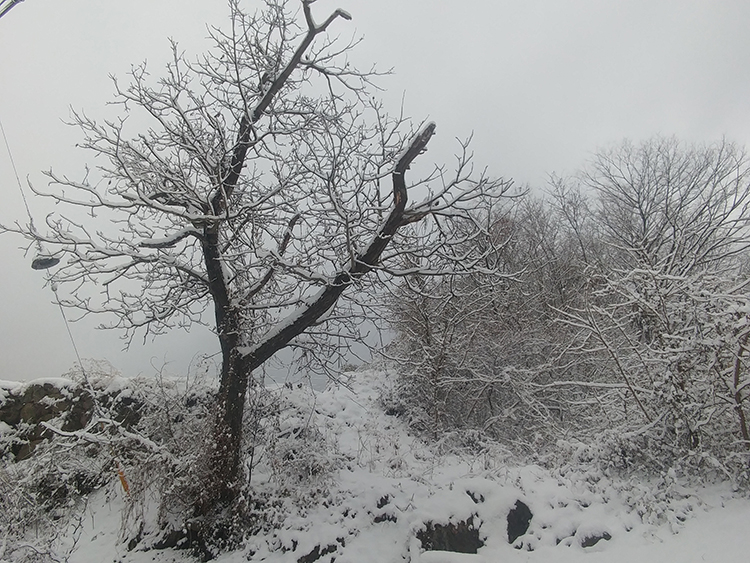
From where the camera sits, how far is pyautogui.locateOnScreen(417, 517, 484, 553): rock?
507 centimetres

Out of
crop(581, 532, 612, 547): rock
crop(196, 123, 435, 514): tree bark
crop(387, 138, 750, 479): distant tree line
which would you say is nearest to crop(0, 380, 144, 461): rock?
crop(196, 123, 435, 514): tree bark

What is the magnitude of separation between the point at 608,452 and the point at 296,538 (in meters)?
4.63

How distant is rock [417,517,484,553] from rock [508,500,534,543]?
1.40ft

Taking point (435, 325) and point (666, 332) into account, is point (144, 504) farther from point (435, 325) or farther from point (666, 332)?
point (666, 332)

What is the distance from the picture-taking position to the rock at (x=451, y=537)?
200 inches

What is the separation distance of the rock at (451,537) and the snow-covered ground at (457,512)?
0.23 feet

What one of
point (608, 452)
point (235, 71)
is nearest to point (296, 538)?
point (608, 452)

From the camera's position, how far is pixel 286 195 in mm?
6668

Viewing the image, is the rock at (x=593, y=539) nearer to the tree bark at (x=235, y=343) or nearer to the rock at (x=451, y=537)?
the rock at (x=451, y=537)

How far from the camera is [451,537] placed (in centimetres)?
516

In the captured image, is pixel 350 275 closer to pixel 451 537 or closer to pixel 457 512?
pixel 457 512

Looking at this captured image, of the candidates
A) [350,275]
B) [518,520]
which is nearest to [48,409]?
[350,275]

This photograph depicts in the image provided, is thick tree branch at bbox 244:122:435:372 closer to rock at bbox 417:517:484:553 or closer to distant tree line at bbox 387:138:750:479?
distant tree line at bbox 387:138:750:479

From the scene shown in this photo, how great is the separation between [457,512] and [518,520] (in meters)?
0.81
